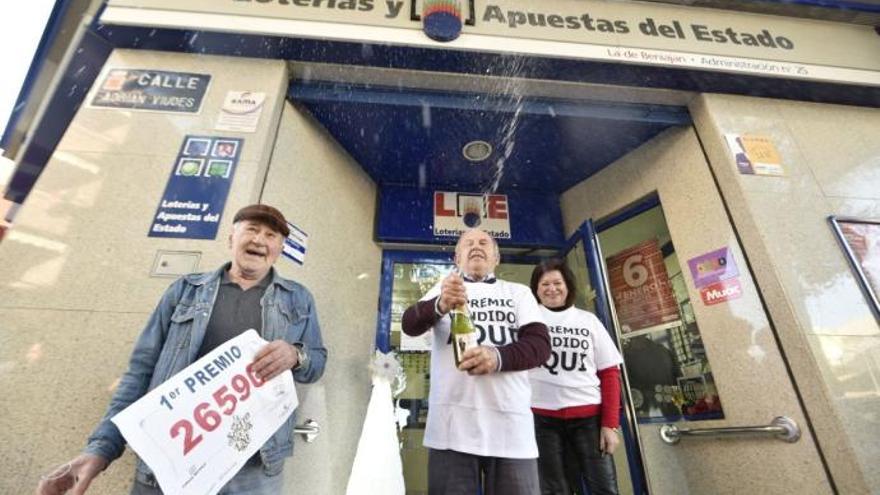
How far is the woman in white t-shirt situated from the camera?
189cm

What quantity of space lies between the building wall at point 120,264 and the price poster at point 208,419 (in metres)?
0.74

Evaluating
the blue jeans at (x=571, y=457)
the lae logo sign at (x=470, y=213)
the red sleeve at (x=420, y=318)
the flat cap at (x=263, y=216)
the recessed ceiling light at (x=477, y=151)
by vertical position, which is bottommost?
the blue jeans at (x=571, y=457)

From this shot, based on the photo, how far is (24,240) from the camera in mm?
1715

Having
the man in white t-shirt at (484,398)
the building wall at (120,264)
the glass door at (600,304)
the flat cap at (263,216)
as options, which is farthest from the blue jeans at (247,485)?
the glass door at (600,304)

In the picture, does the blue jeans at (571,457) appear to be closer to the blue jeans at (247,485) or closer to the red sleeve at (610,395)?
the red sleeve at (610,395)

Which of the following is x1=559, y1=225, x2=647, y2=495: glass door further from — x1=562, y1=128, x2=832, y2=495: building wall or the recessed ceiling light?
the recessed ceiling light

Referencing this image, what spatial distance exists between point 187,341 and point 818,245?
10.8 feet

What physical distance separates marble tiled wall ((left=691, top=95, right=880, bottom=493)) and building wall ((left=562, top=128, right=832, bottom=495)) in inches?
3.0

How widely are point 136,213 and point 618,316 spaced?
353cm

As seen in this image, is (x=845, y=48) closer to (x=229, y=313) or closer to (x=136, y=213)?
(x=229, y=313)

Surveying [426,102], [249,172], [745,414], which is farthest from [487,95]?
[745,414]

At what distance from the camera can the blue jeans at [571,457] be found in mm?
1863

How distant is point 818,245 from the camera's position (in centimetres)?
215

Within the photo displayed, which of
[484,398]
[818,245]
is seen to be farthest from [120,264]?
[818,245]
